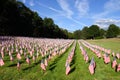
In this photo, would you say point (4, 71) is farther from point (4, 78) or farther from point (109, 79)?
point (109, 79)

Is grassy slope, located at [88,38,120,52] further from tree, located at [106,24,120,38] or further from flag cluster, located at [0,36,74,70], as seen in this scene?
tree, located at [106,24,120,38]

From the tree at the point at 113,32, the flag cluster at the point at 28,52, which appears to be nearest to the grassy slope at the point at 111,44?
the flag cluster at the point at 28,52

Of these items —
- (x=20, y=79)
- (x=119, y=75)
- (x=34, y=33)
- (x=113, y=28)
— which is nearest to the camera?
(x=20, y=79)

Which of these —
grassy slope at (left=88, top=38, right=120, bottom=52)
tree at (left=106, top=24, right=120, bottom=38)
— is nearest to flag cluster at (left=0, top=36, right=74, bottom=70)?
grassy slope at (left=88, top=38, right=120, bottom=52)

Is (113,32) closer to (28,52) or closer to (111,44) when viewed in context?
(111,44)

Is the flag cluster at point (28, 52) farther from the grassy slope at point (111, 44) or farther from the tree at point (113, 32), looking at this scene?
the tree at point (113, 32)

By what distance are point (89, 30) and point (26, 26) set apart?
7915 centimetres

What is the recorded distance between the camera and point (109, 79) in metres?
9.34

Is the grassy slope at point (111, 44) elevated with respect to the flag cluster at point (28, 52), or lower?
lower

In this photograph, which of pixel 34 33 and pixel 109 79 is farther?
pixel 34 33

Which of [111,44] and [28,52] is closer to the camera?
[28,52]

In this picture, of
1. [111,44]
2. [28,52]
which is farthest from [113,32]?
[28,52]

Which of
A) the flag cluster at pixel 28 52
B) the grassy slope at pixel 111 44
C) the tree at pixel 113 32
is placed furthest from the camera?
the tree at pixel 113 32

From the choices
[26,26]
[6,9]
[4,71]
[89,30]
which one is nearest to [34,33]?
[26,26]
